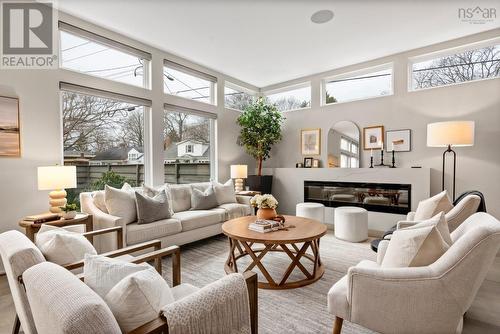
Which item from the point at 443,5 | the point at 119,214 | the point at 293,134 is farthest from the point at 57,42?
the point at 443,5

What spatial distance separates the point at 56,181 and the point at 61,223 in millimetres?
455

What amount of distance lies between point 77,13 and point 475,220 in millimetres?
4617

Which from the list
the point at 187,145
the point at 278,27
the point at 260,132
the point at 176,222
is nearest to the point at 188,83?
the point at 187,145

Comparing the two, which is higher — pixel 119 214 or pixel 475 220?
pixel 475 220

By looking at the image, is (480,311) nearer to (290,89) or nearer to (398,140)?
(398,140)

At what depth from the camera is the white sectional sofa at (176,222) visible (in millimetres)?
2994

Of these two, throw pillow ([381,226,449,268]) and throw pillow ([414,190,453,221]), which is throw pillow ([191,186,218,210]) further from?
throw pillow ([381,226,449,268])

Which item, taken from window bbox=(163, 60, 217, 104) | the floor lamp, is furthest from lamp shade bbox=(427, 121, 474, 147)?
window bbox=(163, 60, 217, 104)

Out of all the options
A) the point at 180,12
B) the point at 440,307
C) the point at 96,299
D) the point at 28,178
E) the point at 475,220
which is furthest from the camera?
the point at 180,12

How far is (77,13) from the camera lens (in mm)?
3307

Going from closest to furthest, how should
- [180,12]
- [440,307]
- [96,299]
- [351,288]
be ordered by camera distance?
[96,299] → [440,307] → [351,288] → [180,12]

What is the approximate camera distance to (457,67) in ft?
13.5

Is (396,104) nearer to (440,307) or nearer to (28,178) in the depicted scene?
(440,307)

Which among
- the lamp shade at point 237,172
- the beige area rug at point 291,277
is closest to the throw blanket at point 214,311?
the beige area rug at point 291,277
